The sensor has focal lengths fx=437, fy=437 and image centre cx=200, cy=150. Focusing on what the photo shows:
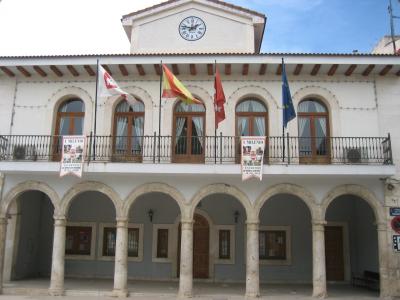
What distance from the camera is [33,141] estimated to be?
1419 centimetres

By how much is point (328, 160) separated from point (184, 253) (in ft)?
17.5

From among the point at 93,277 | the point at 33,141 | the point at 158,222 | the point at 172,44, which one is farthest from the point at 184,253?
the point at 172,44

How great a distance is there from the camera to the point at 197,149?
14.0m

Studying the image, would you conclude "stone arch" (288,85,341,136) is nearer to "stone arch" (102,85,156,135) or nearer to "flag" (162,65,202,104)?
"flag" (162,65,202,104)

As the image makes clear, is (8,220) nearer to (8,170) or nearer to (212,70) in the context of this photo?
(8,170)

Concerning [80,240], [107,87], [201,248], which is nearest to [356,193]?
[201,248]

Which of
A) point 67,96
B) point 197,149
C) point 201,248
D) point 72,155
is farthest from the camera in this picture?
point 201,248

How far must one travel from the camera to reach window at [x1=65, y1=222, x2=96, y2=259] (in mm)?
16359

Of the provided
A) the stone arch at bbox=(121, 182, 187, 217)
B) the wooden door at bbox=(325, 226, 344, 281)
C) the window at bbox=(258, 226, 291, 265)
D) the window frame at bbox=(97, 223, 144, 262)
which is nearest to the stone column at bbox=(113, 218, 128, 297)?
the stone arch at bbox=(121, 182, 187, 217)

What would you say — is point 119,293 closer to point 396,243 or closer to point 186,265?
point 186,265

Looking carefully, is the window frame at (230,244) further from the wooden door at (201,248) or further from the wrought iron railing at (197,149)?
the wrought iron railing at (197,149)

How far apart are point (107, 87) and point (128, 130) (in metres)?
2.02

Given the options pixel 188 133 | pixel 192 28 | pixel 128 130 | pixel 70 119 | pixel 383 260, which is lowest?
pixel 383 260

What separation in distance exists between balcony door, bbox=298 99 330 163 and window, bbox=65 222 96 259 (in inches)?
327
